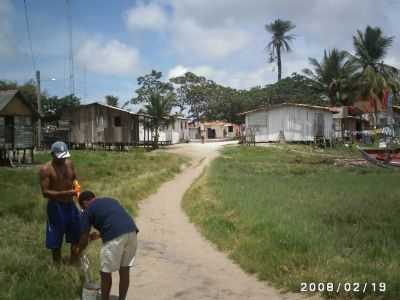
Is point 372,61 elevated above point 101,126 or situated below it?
above

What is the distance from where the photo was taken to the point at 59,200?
22.1ft

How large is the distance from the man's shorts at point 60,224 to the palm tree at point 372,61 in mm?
44053

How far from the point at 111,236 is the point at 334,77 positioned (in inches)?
1946

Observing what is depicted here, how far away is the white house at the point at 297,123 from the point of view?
144ft

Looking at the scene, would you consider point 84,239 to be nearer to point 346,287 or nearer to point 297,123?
point 346,287

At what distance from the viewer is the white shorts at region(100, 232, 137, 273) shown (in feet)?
17.7

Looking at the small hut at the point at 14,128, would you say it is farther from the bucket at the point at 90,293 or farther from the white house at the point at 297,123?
the white house at the point at 297,123

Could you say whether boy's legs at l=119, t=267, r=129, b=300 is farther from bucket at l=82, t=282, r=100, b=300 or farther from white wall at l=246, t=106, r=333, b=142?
white wall at l=246, t=106, r=333, b=142

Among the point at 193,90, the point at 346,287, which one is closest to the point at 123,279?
the point at 346,287

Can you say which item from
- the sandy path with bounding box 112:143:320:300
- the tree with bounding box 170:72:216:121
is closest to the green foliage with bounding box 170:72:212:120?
the tree with bounding box 170:72:216:121

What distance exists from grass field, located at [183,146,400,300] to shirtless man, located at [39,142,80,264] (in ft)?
8.97

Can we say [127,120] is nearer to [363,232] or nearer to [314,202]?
[314,202]

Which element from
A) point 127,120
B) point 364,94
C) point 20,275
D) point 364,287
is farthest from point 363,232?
point 364,94

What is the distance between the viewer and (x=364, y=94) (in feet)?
156
